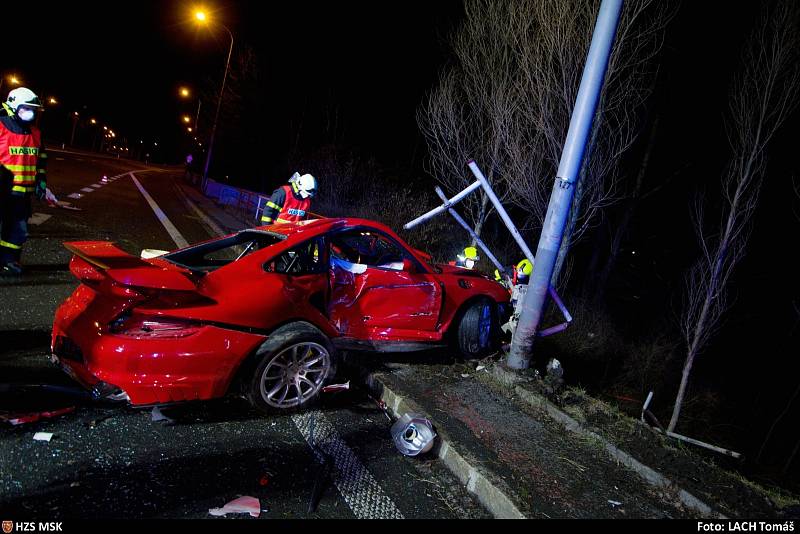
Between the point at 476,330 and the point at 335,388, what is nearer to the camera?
the point at 335,388

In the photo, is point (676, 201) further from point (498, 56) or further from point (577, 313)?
point (498, 56)

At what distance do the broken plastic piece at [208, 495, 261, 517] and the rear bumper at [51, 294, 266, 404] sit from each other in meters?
0.82

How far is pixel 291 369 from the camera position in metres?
3.36

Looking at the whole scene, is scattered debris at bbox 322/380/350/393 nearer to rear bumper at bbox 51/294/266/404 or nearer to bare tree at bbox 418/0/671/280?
rear bumper at bbox 51/294/266/404

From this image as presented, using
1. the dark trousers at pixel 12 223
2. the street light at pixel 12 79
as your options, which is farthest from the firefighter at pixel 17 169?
the street light at pixel 12 79

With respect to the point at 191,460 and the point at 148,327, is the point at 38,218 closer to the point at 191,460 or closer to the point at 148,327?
the point at 148,327

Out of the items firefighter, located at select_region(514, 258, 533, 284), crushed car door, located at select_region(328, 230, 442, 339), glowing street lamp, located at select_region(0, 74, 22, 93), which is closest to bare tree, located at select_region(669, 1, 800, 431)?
firefighter, located at select_region(514, 258, 533, 284)

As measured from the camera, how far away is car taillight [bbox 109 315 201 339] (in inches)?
106

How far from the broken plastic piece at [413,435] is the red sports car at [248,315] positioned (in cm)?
73

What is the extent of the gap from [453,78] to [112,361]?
437 inches

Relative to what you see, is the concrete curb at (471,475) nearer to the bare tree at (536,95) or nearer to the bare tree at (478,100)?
the bare tree at (536,95)

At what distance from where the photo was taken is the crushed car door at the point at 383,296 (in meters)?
3.97

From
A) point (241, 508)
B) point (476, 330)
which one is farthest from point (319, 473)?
point (476, 330)

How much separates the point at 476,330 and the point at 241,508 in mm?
3195
